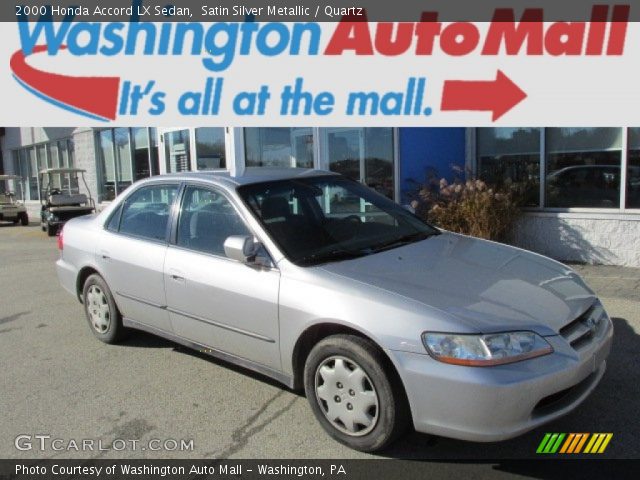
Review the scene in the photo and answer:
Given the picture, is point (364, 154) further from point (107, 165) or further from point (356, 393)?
point (107, 165)

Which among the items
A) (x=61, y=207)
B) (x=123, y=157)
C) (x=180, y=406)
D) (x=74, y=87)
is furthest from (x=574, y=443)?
(x=123, y=157)

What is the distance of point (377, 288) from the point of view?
3.02m

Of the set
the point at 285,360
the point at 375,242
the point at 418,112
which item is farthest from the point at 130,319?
the point at 418,112

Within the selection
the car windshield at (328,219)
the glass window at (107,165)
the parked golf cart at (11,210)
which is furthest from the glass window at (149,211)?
the parked golf cart at (11,210)

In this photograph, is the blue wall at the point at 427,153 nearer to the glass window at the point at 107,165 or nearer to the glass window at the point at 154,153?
the glass window at the point at 154,153

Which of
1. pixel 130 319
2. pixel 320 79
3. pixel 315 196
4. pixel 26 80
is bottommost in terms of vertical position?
pixel 130 319

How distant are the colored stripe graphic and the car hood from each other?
713 millimetres

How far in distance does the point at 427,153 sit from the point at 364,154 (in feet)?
4.12

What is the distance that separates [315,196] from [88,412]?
7.23 feet

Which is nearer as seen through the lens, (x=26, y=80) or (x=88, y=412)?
(x=88, y=412)

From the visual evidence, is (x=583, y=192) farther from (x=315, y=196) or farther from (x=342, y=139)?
(x=315, y=196)

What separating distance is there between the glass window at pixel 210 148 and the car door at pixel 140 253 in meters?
7.36

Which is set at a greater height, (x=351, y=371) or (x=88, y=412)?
(x=351, y=371)

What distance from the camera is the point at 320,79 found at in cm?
955
